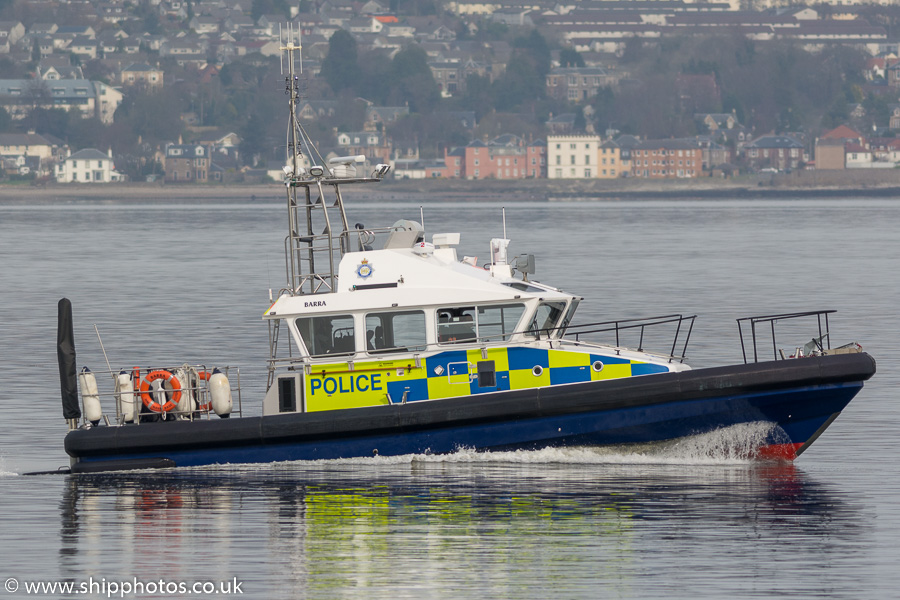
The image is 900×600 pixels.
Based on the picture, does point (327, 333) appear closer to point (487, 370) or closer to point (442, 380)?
point (442, 380)

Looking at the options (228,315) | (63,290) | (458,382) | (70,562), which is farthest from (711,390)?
(63,290)

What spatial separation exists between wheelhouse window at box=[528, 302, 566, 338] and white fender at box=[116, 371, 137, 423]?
4.65m

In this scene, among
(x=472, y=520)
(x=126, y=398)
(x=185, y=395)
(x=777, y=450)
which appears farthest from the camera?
(x=185, y=395)

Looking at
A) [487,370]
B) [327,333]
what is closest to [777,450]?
[487,370]

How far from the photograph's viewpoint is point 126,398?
717 inches

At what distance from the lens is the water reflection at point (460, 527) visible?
13.8m

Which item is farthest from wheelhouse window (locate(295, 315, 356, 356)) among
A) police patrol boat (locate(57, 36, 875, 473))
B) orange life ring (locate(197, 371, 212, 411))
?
orange life ring (locate(197, 371, 212, 411))

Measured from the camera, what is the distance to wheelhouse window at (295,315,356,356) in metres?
17.8

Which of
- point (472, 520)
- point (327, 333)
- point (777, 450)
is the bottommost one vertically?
point (472, 520)

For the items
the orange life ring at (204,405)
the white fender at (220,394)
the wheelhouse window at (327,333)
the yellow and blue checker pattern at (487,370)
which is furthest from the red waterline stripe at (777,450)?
the orange life ring at (204,405)

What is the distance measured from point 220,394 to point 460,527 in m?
4.01

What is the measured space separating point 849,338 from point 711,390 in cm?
1721

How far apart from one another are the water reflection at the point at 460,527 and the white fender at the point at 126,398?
70 cm

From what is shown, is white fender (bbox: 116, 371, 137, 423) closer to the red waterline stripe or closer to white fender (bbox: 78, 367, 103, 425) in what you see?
white fender (bbox: 78, 367, 103, 425)
